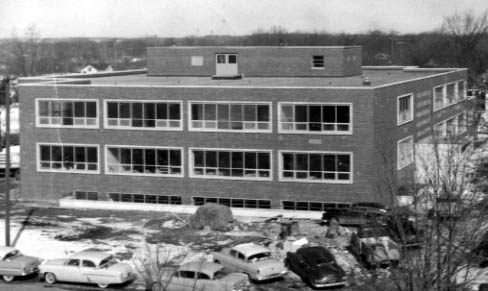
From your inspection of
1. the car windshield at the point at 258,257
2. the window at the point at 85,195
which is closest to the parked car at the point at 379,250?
the car windshield at the point at 258,257

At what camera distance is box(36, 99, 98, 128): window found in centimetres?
2280

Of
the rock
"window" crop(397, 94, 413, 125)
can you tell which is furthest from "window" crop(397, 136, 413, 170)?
the rock

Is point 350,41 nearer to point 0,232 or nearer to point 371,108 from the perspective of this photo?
point 371,108

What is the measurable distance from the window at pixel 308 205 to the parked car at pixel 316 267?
653 centimetres

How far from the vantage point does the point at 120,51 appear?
4041cm

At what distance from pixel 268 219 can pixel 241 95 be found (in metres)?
3.57

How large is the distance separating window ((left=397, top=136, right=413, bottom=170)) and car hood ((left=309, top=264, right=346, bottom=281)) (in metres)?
8.59

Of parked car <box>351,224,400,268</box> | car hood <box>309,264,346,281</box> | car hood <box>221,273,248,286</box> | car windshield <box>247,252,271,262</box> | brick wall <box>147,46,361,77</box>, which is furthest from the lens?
brick wall <box>147,46,361,77</box>

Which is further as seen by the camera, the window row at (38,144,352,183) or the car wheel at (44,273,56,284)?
the window row at (38,144,352,183)

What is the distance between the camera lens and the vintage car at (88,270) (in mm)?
13414

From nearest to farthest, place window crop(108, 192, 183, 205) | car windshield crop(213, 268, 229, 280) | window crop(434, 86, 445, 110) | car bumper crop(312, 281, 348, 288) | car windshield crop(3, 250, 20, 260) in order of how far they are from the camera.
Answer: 1. car windshield crop(213, 268, 229, 280)
2. car bumper crop(312, 281, 348, 288)
3. car windshield crop(3, 250, 20, 260)
4. window crop(108, 192, 183, 205)
5. window crop(434, 86, 445, 110)

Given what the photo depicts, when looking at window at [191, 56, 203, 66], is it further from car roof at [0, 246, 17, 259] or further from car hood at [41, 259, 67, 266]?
car hood at [41, 259, 67, 266]

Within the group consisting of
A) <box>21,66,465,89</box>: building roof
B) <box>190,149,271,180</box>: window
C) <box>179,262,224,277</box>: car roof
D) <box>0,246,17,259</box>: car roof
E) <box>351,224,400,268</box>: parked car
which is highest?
<box>21,66,465,89</box>: building roof

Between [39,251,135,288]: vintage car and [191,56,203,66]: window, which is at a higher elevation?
[191,56,203,66]: window
